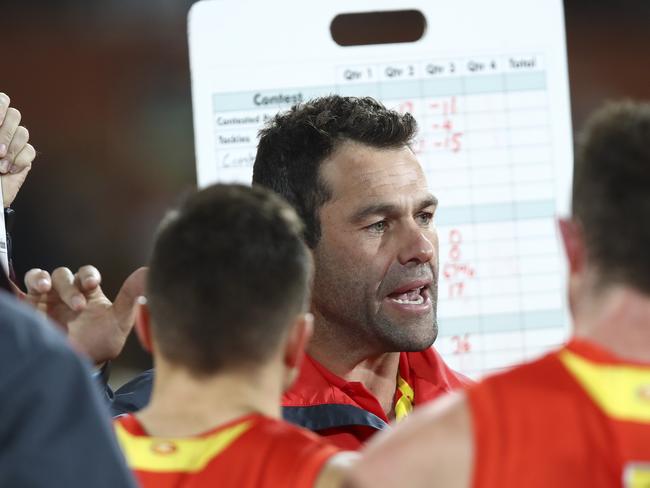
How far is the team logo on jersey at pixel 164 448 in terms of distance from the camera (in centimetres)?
108

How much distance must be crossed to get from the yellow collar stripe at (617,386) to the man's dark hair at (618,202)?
0.07 meters

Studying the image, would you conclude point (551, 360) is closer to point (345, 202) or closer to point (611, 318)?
point (611, 318)

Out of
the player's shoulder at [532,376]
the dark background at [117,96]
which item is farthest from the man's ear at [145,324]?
the dark background at [117,96]

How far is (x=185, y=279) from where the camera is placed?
113cm

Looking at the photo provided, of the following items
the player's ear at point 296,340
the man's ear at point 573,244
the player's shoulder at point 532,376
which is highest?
the man's ear at point 573,244

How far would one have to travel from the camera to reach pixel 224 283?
1.12 meters

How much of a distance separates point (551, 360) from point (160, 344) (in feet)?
1.37

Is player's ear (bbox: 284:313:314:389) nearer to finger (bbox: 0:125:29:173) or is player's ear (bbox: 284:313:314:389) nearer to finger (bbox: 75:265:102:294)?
finger (bbox: 75:265:102:294)

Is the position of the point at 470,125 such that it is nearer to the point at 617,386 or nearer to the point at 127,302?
the point at 127,302

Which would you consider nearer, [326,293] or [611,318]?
[611,318]

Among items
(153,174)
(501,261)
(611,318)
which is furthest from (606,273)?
(153,174)

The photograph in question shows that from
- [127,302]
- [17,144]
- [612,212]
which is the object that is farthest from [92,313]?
[612,212]

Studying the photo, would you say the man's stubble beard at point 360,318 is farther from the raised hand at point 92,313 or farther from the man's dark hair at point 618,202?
the man's dark hair at point 618,202

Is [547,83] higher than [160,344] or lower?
higher
